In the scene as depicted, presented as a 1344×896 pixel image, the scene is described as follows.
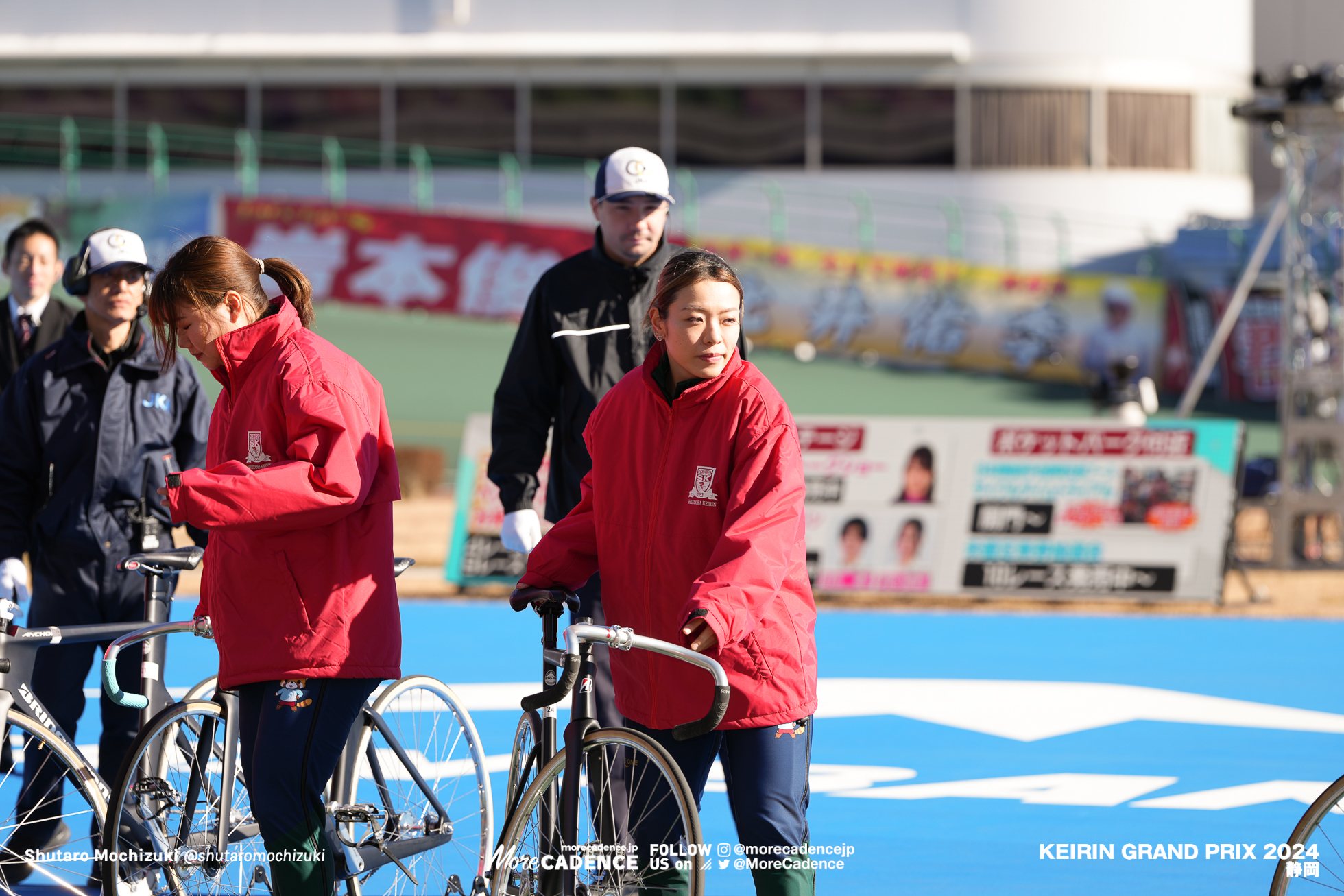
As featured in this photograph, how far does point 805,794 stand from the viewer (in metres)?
3.62

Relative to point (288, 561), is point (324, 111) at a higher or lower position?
higher

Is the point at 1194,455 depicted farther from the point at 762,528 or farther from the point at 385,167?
the point at 385,167

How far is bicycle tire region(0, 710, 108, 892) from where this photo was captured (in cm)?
419

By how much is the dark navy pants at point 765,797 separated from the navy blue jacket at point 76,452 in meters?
2.41

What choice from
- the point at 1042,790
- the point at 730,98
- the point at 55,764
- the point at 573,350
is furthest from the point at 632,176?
the point at 730,98

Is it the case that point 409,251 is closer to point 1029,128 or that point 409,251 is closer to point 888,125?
point 888,125

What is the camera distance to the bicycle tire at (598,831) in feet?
11.2

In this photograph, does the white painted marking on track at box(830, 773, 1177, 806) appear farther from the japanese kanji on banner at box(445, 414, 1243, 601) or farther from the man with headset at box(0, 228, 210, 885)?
the japanese kanji on banner at box(445, 414, 1243, 601)

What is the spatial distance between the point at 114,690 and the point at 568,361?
5.65ft

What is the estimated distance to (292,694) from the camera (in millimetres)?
3666

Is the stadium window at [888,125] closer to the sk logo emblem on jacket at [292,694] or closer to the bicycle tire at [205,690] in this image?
the bicycle tire at [205,690]

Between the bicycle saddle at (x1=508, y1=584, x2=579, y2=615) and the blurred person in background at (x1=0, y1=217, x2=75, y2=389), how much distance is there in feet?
11.5

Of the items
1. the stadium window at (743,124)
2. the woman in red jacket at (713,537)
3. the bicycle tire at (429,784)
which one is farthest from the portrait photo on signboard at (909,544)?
the stadium window at (743,124)

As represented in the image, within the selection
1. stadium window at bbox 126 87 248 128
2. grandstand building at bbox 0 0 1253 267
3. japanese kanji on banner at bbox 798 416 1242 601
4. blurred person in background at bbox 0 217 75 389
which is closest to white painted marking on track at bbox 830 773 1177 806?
blurred person in background at bbox 0 217 75 389
